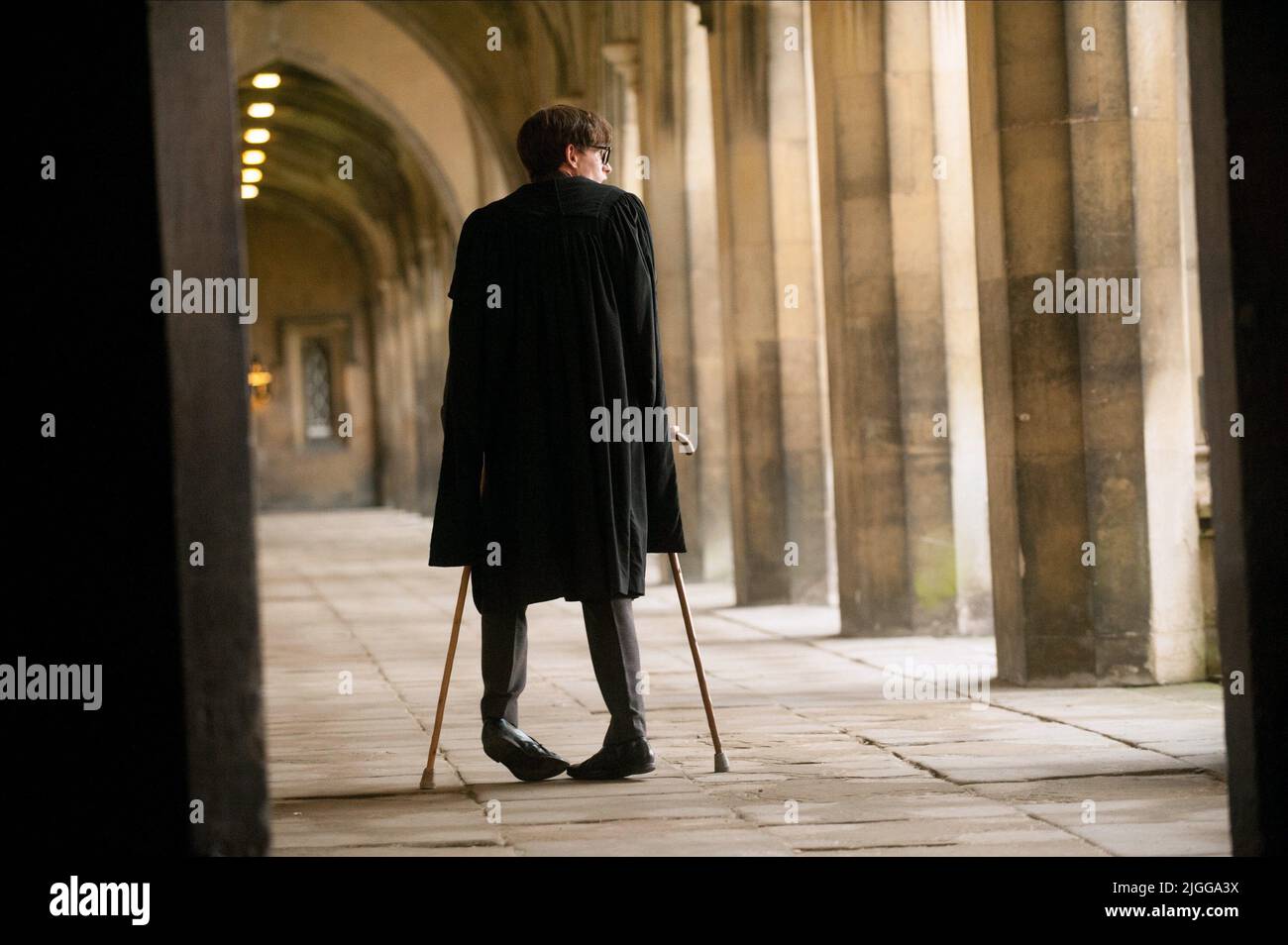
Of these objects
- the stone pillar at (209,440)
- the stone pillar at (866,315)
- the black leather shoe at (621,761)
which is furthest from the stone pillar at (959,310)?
the stone pillar at (209,440)

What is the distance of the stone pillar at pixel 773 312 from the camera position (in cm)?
1300

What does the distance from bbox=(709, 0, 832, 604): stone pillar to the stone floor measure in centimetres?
228

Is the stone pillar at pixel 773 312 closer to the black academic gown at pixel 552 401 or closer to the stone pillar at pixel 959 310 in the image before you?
the stone pillar at pixel 959 310

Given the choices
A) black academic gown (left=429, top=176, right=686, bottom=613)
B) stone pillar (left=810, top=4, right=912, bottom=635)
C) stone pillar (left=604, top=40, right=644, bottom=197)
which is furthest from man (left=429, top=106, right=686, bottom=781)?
stone pillar (left=604, top=40, right=644, bottom=197)

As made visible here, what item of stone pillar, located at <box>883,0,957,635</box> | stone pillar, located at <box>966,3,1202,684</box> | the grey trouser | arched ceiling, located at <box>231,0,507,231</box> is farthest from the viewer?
→ arched ceiling, located at <box>231,0,507,231</box>

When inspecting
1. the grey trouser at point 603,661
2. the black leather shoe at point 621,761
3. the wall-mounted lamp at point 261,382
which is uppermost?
the wall-mounted lamp at point 261,382

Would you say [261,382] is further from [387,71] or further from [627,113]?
[627,113]

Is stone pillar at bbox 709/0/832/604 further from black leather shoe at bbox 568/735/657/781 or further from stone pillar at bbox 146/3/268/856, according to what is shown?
stone pillar at bbox 146/3/268/856

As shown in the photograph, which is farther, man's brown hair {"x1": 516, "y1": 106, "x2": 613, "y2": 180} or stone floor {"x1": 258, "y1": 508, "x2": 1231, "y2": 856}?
man's brown hair {"x1": 516, "y1": 106, "x2": 613, "y2": 180}

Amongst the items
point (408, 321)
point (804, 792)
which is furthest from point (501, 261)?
point (408, 321)

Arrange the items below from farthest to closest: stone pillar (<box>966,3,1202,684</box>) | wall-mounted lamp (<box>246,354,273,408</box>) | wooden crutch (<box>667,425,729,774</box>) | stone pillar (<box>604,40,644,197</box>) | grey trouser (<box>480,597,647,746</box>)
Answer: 1. wall-mounted lamp (<box>246,354,273,408</box>)
2. stone pillar (<box>604,40,644,197</box>)
3. stone pillar (<box>966,3,1202,684</box>)
4. grey trouser (<box>480,597,647,746</box>)
5. wooden crutch (<box>667,425,729,774</box>)

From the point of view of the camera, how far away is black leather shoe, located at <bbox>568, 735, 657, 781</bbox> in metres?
5.66

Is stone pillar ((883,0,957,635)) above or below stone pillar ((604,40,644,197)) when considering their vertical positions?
below
